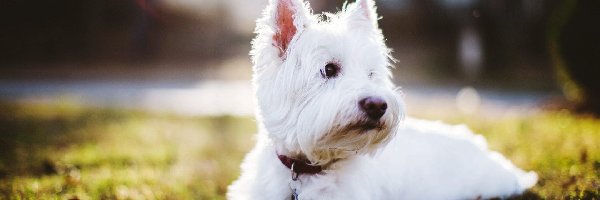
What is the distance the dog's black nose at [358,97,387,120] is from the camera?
136 inches

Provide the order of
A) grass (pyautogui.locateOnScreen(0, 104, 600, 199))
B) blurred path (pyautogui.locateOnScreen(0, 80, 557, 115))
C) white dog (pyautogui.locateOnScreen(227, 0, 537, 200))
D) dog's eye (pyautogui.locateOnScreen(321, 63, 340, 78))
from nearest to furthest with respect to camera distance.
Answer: white dog (pyautogui.locateOnScreen(227, 0, 537, 200)) → dog's eye (pyautogui.locateOnScreen(321, 63, 340, 78)) → grass (pyautogui.locateOnScreen(0, 104, 600, 199)) → blurred path (pyautogui.locateOnScreen(0, 80, 557, 115))

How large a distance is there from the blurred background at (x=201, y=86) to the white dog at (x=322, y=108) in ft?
5.31

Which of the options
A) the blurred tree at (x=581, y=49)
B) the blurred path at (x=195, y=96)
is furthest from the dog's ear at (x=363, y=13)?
the blurred tree at (x=581, y=49)

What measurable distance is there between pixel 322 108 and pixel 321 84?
237 mm

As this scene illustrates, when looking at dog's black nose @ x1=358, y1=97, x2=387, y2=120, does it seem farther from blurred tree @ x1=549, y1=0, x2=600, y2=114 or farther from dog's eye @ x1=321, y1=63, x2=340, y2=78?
blurred tree @ x1=549, y1=0, x2=600, y2=114

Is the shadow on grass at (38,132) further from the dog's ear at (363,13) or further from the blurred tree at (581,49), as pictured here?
the blurred tree at (581,49)

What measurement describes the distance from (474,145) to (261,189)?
204 cm

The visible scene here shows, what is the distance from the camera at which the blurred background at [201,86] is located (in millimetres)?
6391

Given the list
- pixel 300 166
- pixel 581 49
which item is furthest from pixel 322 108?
pixel 581 49

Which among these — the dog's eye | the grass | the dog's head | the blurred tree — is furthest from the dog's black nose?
the blurred tree

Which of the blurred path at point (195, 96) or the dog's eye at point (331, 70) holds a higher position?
the blurred path at point (195, 96)

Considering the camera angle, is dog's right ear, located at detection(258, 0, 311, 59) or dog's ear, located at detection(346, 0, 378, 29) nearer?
dog's right ear, located at detection(258, 0, 311, 59)

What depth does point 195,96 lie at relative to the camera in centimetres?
1569

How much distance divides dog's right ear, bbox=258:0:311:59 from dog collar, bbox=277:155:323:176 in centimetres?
70
